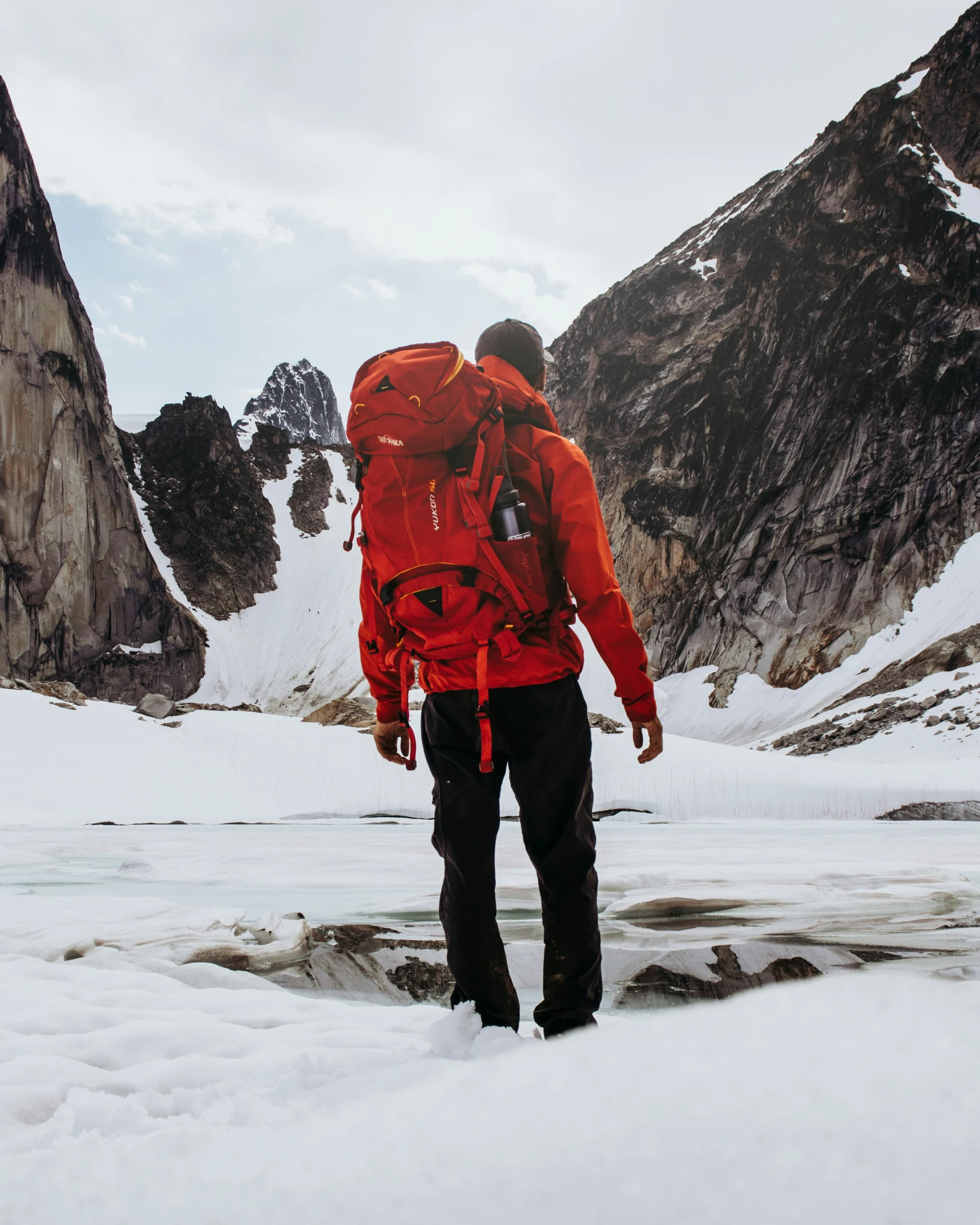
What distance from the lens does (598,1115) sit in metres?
0.77

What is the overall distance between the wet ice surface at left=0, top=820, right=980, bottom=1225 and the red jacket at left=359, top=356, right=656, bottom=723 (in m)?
0.70

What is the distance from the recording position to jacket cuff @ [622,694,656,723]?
5.79 ft

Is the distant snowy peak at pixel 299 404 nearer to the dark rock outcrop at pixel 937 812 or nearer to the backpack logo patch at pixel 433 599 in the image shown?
the dark rock outcrop at pixel 937 812

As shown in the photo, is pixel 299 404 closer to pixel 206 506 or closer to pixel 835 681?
pixel 206 506

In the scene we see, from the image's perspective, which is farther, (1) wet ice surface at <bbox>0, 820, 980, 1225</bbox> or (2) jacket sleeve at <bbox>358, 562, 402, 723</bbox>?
(2) jacket sleeve at <bbox>358, 562, 402, 723</bbox>

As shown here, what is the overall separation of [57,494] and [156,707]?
2655cm

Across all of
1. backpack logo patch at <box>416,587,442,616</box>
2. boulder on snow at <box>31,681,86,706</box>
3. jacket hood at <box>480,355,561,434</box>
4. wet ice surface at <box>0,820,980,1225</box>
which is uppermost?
boulder on snow at <box>31,681,86,706</box>

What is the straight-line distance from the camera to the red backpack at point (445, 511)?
1.63m

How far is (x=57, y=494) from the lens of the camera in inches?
1275

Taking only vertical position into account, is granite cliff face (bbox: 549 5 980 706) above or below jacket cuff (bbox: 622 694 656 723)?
above

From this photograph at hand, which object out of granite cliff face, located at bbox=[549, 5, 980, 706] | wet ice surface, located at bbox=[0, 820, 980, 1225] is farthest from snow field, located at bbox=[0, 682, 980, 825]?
granite cliff face, located at bbox=[549, 5, 980, 706]

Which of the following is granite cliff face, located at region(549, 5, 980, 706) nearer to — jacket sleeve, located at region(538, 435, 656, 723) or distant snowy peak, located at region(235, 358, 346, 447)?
jacket sleeve, located at region(538, 435, 656, 723)

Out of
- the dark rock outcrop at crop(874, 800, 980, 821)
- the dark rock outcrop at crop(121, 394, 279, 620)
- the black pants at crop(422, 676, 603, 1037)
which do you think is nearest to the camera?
the black pants at crop(422, 676, 603, 1037)

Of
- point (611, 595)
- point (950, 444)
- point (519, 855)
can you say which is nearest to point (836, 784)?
point (519, 855)
